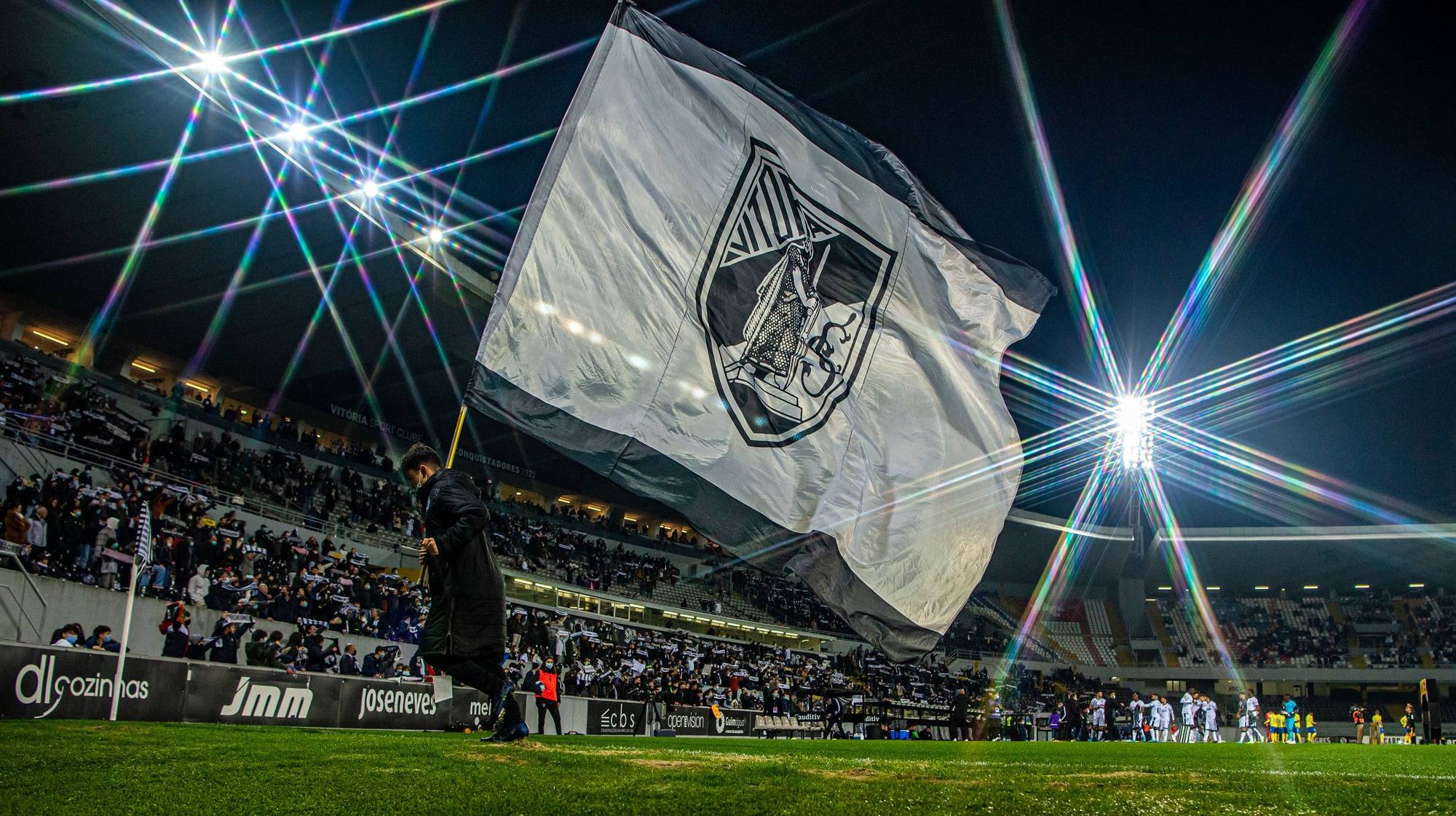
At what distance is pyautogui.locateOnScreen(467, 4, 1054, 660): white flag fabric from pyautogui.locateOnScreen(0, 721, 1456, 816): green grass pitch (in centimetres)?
159

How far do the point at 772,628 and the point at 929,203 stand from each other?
42659 millimetres

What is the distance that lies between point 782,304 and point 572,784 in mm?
3922

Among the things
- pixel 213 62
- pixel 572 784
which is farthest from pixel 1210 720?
pixel 572 784

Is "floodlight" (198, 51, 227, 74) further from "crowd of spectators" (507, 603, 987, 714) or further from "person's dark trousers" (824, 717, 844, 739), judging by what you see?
"person's dark trousers" (824, 717, 844, 739)

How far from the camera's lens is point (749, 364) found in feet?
22.1

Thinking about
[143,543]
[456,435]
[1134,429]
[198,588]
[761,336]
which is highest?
[1134,429]

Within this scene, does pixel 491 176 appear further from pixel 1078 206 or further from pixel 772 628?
pixel 772 628

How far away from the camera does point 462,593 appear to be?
6.19m

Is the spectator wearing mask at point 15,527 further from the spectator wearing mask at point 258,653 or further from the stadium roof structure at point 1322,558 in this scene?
the stadium roof structure at point 1322,558

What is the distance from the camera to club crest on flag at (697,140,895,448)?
6.68 metres

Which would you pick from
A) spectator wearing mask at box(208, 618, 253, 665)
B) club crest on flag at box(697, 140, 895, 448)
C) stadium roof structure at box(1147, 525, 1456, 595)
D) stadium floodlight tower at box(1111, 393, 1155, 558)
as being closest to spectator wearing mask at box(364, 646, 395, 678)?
spectator wearing mask at box(208, 618, 253, 665)

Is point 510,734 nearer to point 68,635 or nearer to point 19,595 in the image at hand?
point 68,635

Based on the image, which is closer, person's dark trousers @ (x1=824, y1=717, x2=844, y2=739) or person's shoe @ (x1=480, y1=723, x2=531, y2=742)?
person's shoe @ (x1=480, y1=723, x2=531, y2=742)

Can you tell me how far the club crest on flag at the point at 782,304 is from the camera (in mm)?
6676
